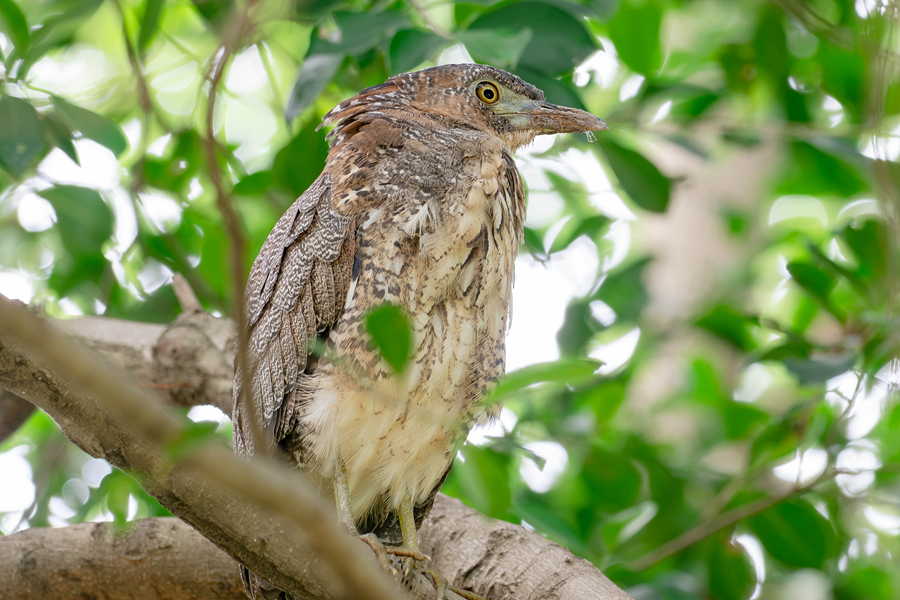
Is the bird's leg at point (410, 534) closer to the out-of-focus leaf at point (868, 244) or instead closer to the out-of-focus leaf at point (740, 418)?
the out-of-focus leaf at point (740, 418)

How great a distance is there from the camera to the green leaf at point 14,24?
210 centimetres

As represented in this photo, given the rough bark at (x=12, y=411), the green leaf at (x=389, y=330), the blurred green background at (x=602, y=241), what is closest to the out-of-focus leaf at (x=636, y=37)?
the blurred green background at (x=602, y=241)

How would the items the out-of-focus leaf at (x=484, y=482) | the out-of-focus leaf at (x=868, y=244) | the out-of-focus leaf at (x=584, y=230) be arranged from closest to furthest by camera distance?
1. the out-of-focus leaf at (x=484, y=482)
2. the out-of-focus leaf at (x=868, y=244)
3. the out-of-focus leaf at (x=584, y=230)

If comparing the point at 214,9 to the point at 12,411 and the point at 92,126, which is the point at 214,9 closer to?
the point at 92,126

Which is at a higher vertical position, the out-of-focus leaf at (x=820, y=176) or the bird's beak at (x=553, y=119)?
the out-of-focus leaf at (x=820, y=176)

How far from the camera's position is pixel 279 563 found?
1.52 metres

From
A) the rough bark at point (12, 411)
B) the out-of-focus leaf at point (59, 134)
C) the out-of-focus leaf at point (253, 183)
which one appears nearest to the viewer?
the out-of-focus leaf at point (59, 134)

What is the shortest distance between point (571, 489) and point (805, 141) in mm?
2052

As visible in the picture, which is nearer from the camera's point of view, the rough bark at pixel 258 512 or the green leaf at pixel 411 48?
the rough bark at pixel 258 512

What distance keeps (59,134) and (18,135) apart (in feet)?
0.74

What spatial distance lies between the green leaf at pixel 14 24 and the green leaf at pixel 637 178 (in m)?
2.01

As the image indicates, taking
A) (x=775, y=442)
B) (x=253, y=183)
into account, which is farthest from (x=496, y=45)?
(x=775, y=442)

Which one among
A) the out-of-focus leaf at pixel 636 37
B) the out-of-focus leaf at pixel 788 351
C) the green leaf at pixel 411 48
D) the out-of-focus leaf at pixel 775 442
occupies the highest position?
the out-of-focus leaf at pixel 636 37

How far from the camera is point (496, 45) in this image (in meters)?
2.22
